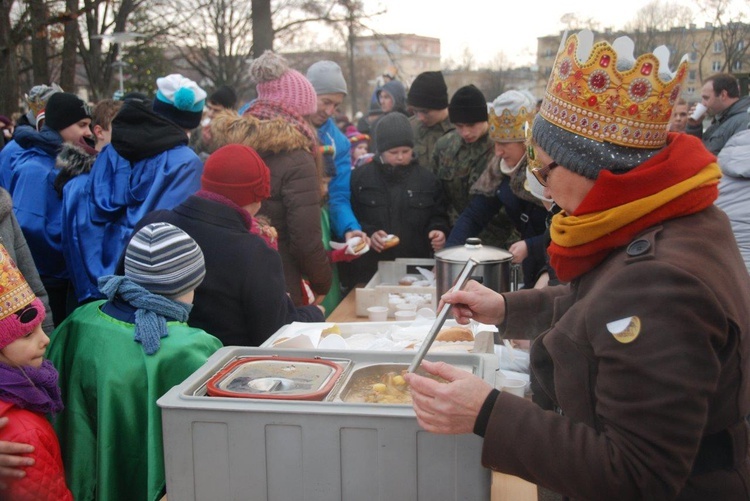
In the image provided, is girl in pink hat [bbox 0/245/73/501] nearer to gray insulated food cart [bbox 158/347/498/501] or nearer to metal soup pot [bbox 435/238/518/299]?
gray insulated food cart [bbox 158/347/498/501]

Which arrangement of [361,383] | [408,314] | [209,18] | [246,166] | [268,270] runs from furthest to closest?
[209,18], [408,314], [246,166], [268,270], [361,383]

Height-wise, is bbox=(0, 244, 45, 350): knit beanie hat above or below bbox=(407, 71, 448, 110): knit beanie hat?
below

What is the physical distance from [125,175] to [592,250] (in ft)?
9.33

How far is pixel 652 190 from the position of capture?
1209mm

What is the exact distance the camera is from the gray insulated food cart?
1.42 metres

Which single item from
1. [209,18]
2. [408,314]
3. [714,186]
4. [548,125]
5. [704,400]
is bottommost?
[408,314]

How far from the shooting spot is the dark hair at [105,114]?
12.7 ft

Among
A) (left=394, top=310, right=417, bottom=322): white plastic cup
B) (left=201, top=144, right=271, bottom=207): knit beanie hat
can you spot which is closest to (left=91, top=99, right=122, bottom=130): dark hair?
(left=201, top=144, right=271, bottom=207): knit beanie hat

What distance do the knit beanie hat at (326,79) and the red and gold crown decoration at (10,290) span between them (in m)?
3.36

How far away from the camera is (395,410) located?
142cm

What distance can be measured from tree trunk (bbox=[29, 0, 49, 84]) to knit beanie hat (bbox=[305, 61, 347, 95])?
20.0 ft

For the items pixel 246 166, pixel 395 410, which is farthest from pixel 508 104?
pixel 395 410

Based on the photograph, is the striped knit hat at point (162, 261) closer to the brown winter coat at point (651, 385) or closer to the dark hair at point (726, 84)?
the brown winter coat at point (651, 385)

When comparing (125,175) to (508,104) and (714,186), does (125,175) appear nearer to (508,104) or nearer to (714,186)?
(508,104)
